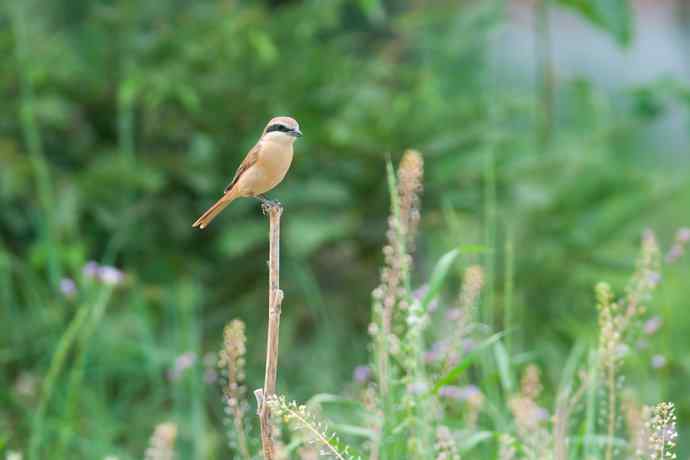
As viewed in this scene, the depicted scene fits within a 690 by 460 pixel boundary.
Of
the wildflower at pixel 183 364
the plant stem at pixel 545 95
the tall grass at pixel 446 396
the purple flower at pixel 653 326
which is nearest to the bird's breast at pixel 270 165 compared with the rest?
the tall grass at pixel 446 396

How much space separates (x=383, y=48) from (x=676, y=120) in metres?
3.90

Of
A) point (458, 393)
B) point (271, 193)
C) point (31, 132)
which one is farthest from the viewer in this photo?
point (271, 193)

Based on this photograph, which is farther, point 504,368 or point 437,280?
point 504,368

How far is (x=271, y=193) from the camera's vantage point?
4.45 meters

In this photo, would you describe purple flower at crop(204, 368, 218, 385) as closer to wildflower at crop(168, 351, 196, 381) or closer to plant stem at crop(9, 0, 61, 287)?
wildflower at crop(168, 351, 196, 381)

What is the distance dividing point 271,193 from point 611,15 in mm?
1537

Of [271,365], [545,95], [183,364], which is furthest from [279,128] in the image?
[545,95]

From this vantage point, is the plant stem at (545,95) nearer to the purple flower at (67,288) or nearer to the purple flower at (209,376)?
the purple flower at (209,376)

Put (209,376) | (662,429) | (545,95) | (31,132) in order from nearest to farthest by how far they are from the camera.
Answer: (662,429) → (209,376) → (31,132) → (545,95)

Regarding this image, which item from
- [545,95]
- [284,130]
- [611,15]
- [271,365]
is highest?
[545,95]

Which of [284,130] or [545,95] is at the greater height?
[545,95]

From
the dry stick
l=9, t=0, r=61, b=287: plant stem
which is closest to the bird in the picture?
the dry stick

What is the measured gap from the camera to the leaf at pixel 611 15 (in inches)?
142

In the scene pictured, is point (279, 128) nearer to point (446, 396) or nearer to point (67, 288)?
point (446, 396)
